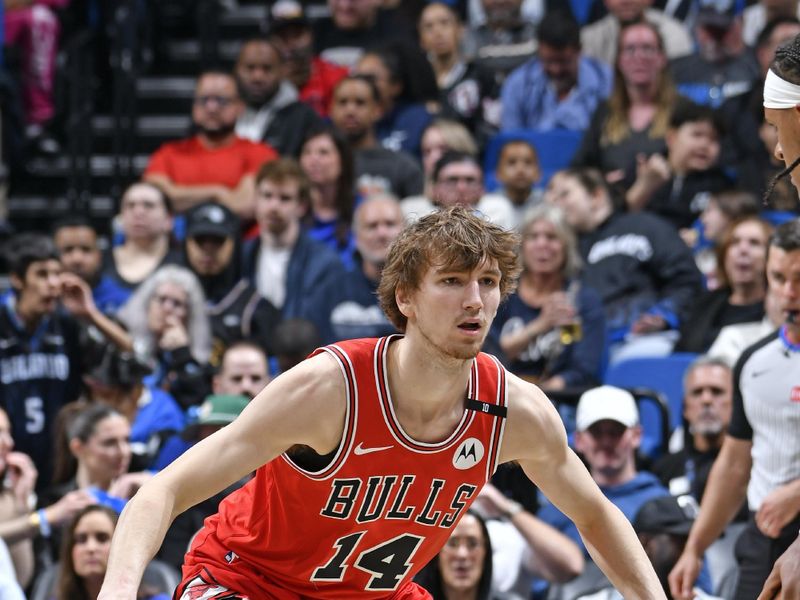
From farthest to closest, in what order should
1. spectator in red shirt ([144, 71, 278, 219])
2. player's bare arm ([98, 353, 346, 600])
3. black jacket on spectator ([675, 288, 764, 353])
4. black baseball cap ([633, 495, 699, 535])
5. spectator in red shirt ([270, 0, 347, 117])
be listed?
spectator in red shirt ([270, 0, 347, 117]) < spectator in red shirt ([144, 71, 278, 219]) < black jacket on spectator ([675, 288, 764, 353]) < black baseball cap ([633, 495, 699, 535]) < player's bare arm ([98, 353, 346, 600])

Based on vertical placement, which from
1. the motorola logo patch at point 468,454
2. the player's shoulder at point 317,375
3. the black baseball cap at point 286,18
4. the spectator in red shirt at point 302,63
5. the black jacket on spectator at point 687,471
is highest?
the black baseball cap at point 286,18

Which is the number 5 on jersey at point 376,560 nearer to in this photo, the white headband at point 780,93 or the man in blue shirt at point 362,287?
the white headband at point 780,93

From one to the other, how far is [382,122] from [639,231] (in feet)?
8.56

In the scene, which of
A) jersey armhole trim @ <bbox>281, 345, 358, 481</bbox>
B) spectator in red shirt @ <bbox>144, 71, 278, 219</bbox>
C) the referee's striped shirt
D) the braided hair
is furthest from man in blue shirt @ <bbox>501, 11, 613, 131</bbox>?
jersey armhole trim @ <bbox>281, 345, 358, 481</bbox>

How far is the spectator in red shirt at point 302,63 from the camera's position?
459 inches

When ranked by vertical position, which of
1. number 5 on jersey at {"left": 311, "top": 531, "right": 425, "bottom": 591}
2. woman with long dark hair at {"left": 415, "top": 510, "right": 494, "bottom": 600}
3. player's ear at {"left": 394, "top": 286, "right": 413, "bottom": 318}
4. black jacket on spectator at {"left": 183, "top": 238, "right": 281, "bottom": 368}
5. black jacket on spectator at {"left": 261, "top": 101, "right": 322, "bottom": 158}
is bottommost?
woman with long dark hair at {"left": 415, "top": 510, "right": 494, "bottom": 600}

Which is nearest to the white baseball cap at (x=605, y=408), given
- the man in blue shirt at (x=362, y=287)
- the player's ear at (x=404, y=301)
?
the man in blue shirt at (x=362, y=287)

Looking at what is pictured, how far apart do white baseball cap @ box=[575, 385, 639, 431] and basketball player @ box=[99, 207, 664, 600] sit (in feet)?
9.60

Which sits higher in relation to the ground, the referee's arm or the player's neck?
the player's neck

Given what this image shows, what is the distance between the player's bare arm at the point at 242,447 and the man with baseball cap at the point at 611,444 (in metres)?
3.33

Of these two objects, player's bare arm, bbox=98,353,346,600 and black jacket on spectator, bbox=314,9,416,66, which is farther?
black jacket on spectator, bbox=314,9,416,66

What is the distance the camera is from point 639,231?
9.51 metres

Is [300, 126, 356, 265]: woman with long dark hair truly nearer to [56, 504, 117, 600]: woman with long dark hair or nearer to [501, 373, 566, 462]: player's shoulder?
[56, 504, 117, 600]: woman with long dark hair

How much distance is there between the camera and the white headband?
412 centimetres
